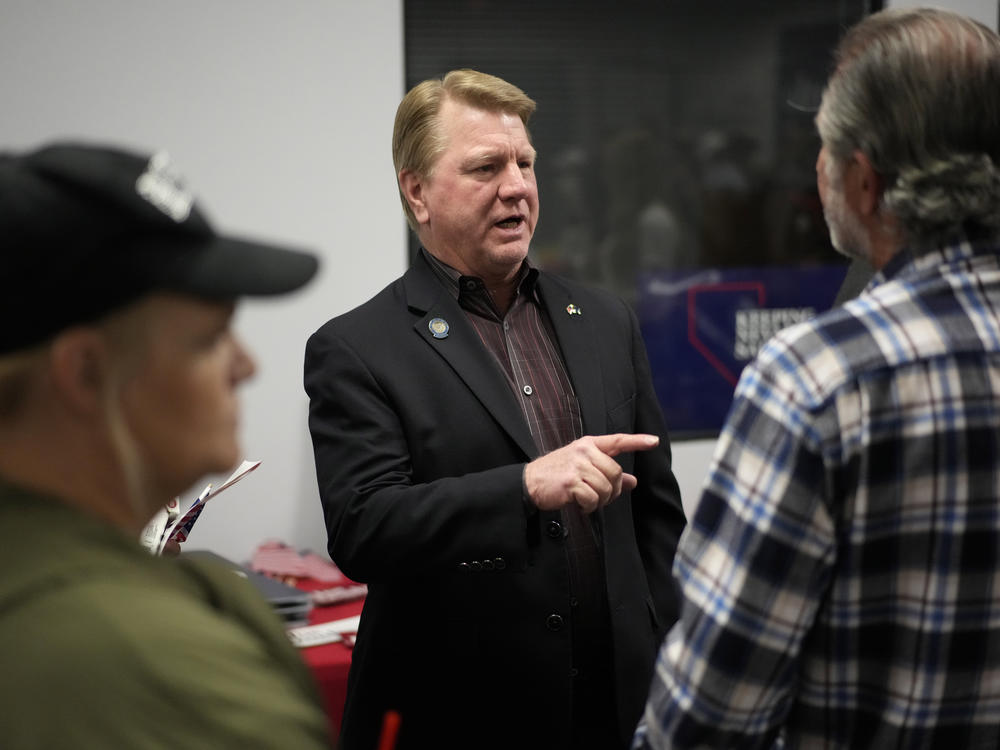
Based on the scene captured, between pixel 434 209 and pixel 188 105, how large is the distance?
1.42 metres

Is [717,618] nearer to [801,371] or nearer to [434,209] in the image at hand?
[801,371]

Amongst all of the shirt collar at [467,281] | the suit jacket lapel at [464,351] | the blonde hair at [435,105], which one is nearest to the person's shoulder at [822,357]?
the suit jacket lapel at [464,351]

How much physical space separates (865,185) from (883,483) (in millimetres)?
313

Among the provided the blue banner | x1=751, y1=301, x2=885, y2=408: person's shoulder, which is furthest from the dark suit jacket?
the blue banner

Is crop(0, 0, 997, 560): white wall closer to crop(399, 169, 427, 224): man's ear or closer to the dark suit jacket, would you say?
crop(399, 169, 427, 224): man's ear

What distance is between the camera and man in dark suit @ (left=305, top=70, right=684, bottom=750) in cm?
172

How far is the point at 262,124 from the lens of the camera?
3.16 meters

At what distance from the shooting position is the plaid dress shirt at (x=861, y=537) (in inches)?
40.1

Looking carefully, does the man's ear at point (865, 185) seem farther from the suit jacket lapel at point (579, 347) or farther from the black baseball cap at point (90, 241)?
the suit jacket lapel at point (579, 347)

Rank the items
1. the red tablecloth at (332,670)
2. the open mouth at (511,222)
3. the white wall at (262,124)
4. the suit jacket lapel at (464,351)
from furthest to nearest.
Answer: the white wall at (262,124)
the red tablecloth at (332,670)
the open mouth at (511,222)
the suit jacket lapel at (464,351)

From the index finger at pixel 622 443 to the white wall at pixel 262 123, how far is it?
5.87 ft

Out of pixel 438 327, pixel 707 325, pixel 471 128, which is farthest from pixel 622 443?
pixel 707 325

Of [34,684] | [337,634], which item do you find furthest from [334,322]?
[34,684]

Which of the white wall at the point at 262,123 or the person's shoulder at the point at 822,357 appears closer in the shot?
the person's shoulder at the point at 822,357
